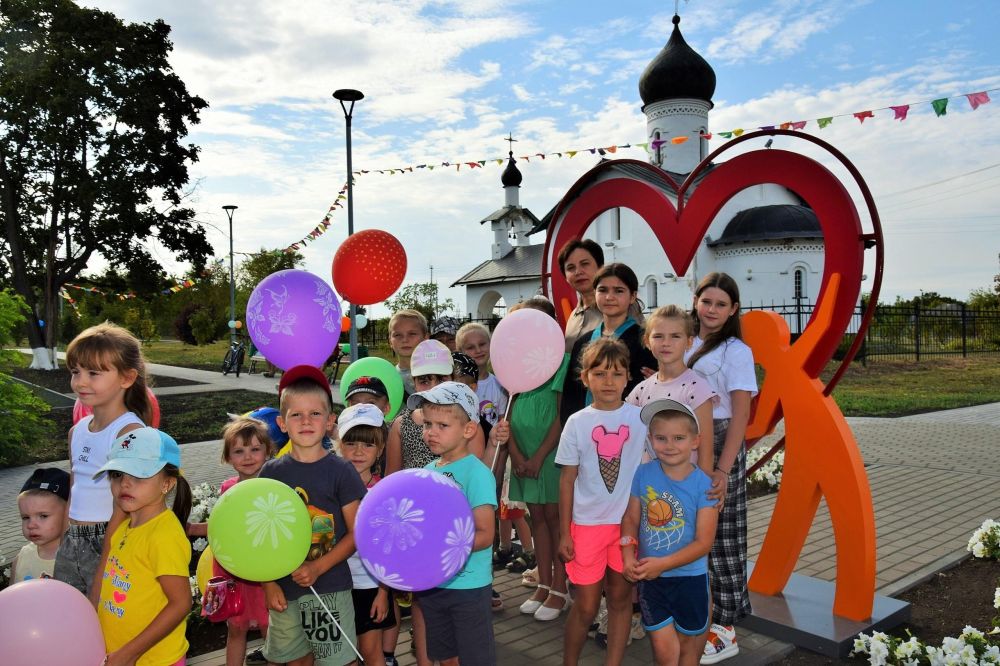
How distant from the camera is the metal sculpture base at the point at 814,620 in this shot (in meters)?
3.46

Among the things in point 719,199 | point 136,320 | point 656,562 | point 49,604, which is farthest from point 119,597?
point 136,320

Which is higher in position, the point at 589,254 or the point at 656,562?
the point at 589,254

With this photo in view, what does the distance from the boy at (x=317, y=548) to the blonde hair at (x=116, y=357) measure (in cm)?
74

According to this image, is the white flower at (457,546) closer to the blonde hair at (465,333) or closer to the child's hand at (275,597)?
the child's hand at (275,597)

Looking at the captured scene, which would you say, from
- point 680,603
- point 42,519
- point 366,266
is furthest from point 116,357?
point 680,603

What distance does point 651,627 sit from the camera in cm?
281

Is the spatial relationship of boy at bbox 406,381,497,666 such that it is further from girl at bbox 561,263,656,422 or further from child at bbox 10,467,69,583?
child at bbox 10,467,69,583

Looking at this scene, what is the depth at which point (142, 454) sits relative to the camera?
244 centimetres

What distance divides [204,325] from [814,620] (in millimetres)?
44578

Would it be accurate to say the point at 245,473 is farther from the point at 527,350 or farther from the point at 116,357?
the point at 527,350

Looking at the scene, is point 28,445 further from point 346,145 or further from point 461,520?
point 461,520

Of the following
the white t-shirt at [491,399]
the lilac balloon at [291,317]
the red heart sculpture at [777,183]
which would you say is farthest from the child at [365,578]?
the red heart sculpture at [777,183]

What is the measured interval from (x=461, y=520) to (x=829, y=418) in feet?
7.91

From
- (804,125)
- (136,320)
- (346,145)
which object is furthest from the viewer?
(136,320)
